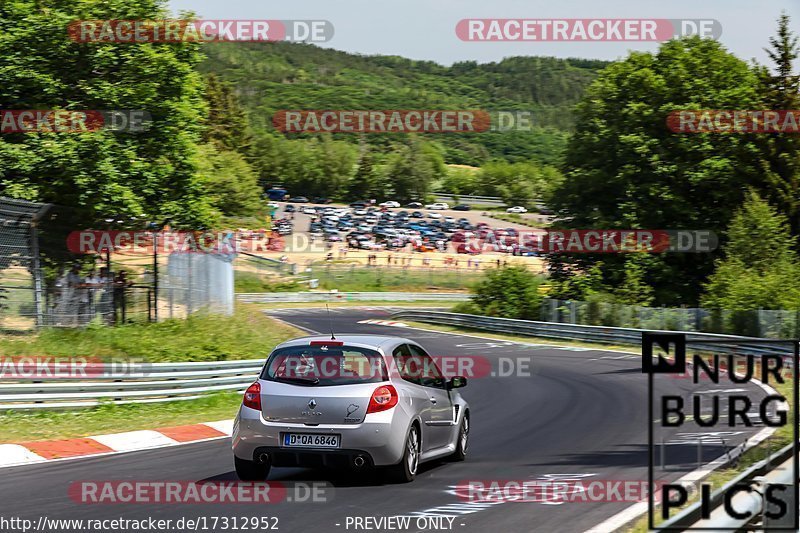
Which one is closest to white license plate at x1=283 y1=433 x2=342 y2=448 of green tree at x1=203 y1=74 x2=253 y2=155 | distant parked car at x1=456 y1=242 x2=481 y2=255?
distant parked car at x1=456 y1=242 x2=481 y2=255

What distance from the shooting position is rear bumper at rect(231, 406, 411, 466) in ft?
32.0

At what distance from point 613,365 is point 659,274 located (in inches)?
642

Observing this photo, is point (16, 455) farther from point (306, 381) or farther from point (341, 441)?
point (341, 441)

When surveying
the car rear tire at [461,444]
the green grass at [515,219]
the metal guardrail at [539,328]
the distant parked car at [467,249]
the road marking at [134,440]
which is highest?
the green grass at [515,219]

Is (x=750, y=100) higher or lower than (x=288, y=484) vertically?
higher

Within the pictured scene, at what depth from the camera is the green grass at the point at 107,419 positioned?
593 inches

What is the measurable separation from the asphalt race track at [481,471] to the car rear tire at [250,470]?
32 cm

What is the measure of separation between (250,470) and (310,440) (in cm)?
80

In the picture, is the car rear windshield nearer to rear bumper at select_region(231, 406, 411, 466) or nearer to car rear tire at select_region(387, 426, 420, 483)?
rear bumper at select_region(231, 406, 411, 466)

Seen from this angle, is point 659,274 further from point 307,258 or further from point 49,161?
point 307,258

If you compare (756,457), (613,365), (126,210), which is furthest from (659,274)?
(756,457)

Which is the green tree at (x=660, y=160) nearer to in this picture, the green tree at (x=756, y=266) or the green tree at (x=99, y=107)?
the green tree at (x=756, y=266)

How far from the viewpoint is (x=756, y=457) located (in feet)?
37.0

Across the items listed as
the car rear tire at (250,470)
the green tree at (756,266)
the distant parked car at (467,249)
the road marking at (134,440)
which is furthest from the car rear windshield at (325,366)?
the distant parked car at (467,249)
